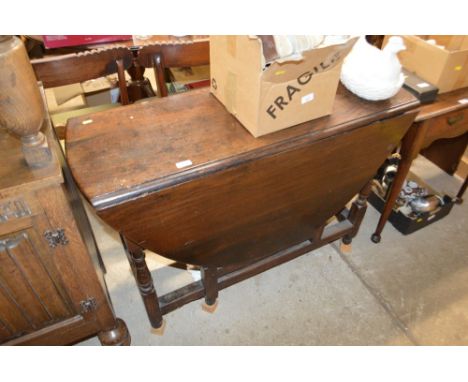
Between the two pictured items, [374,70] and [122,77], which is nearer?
[374,70]

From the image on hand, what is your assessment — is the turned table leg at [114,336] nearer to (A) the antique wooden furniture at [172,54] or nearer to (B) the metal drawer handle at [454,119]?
(A) the antique wooden furniture at [172,54]

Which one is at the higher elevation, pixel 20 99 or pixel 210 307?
pixel 20 99

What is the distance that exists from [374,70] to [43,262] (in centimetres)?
117

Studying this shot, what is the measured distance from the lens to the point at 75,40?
1.78 meters

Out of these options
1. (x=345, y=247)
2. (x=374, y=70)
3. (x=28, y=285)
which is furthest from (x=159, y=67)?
(x=345, y=247)

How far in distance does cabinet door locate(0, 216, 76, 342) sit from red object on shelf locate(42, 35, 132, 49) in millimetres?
1181

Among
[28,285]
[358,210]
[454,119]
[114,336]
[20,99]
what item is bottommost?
[114,336]

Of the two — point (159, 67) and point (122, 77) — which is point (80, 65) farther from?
point (159, 67)

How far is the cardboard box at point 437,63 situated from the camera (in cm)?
148

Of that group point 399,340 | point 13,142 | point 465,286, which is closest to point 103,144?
point 13,142

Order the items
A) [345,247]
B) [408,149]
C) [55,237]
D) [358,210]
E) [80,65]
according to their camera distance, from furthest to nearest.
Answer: [345,247]
[358,210]
[408,149]
[80,65]
[55,237]

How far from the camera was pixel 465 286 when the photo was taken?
178 cm

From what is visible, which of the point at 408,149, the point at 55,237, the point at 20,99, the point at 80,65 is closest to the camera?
the point at 20,99

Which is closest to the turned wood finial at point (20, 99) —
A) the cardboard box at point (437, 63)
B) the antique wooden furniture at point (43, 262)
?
the antique wooden furniture at point (43, 262)
